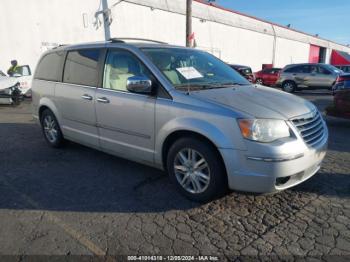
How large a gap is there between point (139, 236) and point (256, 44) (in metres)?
34.5

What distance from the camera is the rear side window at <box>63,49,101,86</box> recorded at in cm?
456

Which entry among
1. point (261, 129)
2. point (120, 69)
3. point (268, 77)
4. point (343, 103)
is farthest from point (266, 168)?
point (268, 77)

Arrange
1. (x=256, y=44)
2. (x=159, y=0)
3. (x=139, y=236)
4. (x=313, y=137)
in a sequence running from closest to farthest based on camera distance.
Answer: (x=139, y=236)
(x=313, y=137)
(x=159, y=0)
(x=256, y=44)

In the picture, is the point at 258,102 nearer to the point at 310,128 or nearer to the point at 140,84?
the point at 310,128

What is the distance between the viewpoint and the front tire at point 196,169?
10.9 feet

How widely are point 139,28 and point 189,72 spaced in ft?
60.4

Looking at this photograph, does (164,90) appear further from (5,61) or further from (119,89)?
(5,61)

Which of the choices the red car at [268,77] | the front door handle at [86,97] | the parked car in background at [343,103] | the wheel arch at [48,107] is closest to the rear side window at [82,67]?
the front door handle at [86,97]

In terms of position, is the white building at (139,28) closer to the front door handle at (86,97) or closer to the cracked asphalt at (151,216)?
the front door handle at (86,97)

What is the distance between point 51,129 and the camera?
573 cm

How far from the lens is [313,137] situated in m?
3.44

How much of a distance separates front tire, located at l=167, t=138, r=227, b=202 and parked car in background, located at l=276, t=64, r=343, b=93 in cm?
1477

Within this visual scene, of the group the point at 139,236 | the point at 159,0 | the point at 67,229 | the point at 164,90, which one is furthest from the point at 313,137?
the point at 159,0

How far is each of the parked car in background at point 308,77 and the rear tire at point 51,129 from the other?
14269mm
